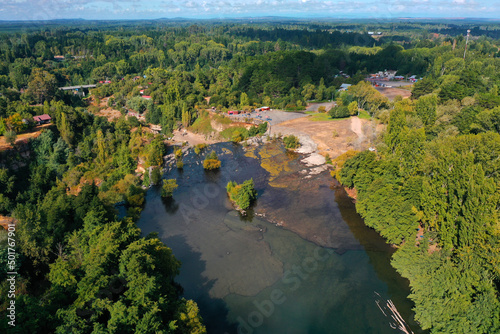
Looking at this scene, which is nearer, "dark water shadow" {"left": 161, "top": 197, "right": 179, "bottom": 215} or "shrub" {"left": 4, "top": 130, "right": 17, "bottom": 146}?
"dark water shadow" {"left": 161, "top": 197, "right": 179, "bottom": 215}

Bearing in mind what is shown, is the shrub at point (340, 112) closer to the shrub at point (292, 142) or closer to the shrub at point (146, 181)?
the shrub at point (292, 142)

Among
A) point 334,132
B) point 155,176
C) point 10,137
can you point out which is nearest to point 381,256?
point 155,176

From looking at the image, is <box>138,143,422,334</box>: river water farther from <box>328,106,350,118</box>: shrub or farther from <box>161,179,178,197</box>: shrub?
<box>328,106,350,118</box>: shrub

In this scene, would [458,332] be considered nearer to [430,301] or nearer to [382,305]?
[430,301]

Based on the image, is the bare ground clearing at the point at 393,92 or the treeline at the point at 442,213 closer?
the treeline at the point at 442,213

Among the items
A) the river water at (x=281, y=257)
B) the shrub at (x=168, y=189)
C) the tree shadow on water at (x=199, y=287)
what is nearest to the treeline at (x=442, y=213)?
the river water at (x=281, y=257)

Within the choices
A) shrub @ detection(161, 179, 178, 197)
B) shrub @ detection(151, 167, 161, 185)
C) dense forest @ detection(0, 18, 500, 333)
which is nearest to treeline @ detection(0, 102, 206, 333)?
dense forest @ detection(0, 18, 500, 333)
